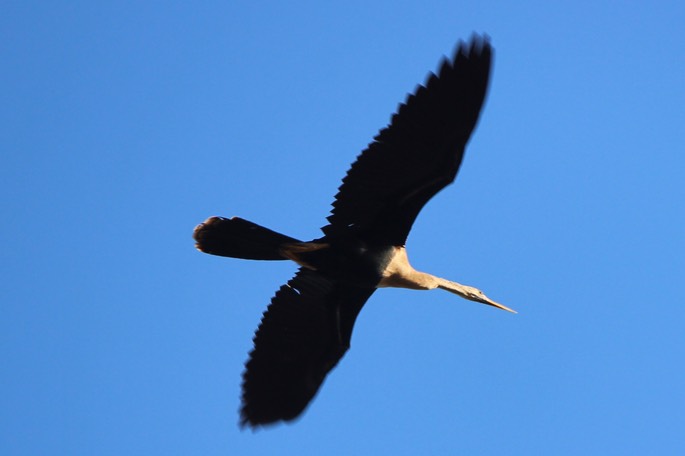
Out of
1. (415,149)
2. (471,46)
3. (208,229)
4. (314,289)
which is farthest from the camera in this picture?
(314,289)

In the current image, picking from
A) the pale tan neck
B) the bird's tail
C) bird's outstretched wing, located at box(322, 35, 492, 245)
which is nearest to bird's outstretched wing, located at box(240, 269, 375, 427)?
the pale tan neck

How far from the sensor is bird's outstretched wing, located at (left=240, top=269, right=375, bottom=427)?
10219mm

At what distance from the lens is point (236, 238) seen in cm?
931

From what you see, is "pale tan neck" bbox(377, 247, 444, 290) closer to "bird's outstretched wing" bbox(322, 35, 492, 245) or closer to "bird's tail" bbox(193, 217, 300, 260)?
"bird's outstretched wing" bbox(322, 35, 492, 245)

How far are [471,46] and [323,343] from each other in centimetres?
379

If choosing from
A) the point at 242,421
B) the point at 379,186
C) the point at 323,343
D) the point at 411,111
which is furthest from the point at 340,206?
the point at 242,421

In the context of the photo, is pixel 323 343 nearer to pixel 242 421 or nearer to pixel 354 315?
pixel 354 315

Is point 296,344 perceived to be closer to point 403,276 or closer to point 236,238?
point 403,276

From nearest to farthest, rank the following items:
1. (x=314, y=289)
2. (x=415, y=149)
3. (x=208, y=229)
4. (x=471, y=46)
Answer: (x=471, y=46) → (x=415, y=149) → (x=208, y=229) → (x=314, y=289)

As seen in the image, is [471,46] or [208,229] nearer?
[471,46]

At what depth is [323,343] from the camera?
34.6 ft

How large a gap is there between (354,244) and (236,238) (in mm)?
1123

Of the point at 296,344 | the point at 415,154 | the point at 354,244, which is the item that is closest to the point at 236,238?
the point at 354,244

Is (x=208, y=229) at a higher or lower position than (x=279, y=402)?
higher
